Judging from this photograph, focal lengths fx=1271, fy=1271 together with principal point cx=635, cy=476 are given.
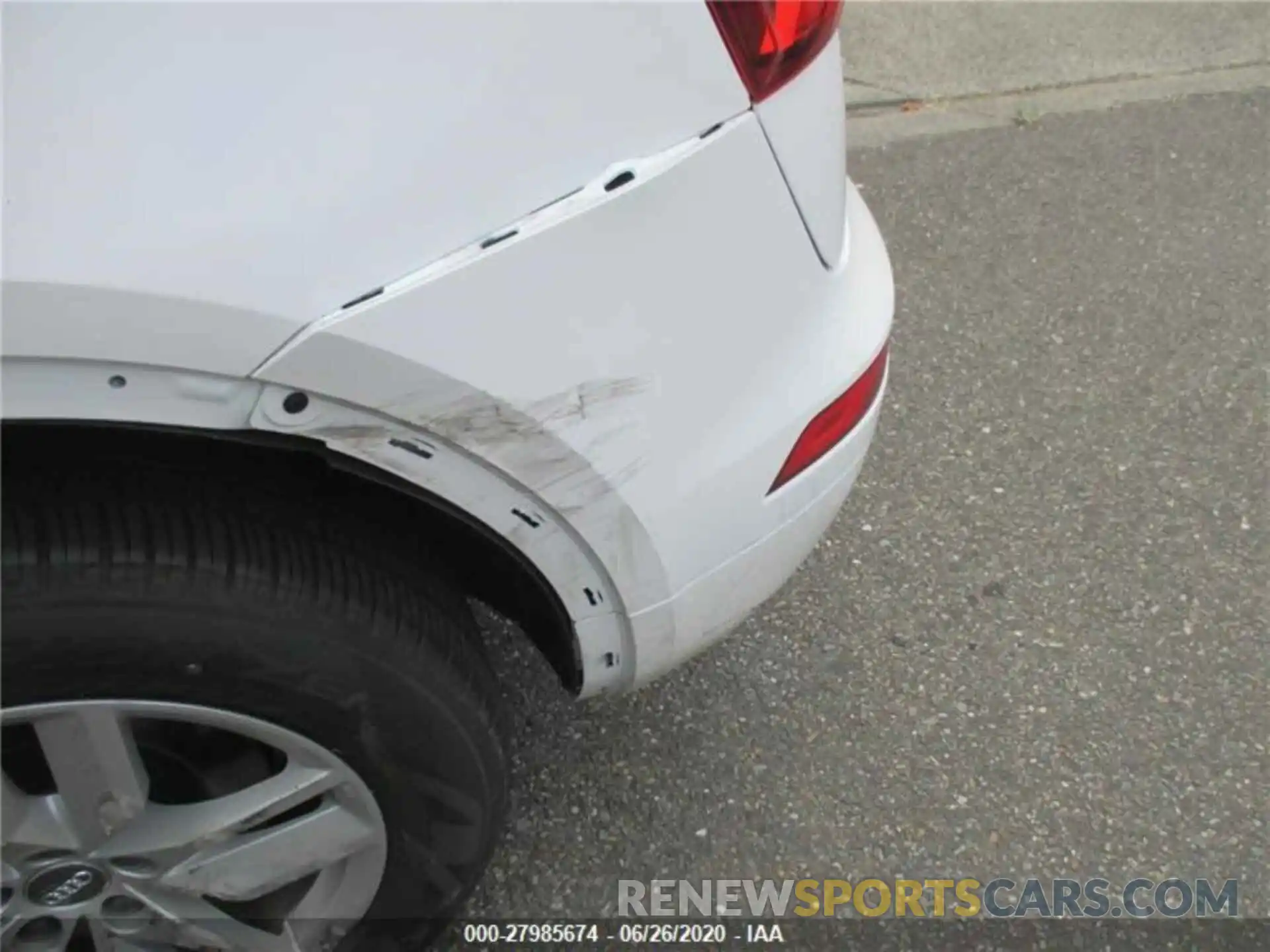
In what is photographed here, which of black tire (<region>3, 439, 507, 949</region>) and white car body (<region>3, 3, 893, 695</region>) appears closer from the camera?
white car body (<region>3, 3, 893, 695</region>)

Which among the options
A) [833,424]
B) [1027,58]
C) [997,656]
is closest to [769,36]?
[833,424]

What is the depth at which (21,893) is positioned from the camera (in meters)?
1.50

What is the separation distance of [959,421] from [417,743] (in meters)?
1.79

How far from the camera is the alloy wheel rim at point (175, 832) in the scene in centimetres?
140

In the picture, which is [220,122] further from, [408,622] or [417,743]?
[417,743]

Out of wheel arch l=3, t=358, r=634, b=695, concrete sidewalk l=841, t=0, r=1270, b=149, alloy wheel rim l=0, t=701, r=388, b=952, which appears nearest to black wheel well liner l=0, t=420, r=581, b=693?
wheel arch l=3, t=358, r=634, b=695

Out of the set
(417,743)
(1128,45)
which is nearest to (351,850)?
(417,743)

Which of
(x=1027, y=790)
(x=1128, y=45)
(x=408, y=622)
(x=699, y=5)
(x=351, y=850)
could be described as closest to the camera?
(x=699, y=5)

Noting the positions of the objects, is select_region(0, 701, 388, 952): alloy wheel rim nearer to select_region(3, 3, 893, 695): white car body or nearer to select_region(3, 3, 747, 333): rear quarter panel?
select_region(3, 3, 893, 695): white car body

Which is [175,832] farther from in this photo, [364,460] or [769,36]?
[769,36]

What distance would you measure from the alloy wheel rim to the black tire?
0.13ft

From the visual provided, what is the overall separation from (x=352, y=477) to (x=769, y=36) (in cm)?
68

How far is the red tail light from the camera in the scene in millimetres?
1307

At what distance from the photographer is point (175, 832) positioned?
4.96 feet
